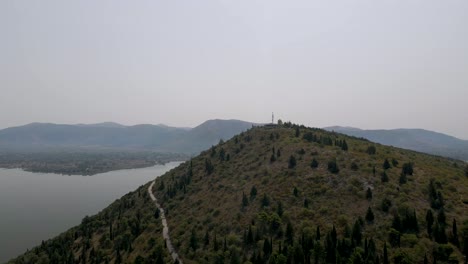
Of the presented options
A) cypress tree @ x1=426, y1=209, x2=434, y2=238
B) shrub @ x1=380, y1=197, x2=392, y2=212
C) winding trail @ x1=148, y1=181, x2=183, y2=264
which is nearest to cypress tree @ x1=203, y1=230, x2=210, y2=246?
winding trail @ x1=148, y1=181, x2=183, y2=264

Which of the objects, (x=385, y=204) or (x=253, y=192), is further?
(x=253, y=192)

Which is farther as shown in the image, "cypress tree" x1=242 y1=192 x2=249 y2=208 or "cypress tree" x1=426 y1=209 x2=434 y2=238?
"cypress tree" x1=242 y1=192 x2=249 y2=208

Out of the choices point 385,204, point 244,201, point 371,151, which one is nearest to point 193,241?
point 244,201

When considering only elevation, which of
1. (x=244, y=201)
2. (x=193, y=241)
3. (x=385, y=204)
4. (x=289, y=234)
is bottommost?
(x=193, y=241)

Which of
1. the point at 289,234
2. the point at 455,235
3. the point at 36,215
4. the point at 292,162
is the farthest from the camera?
the point at 36,215

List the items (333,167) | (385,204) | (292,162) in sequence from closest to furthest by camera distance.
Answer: (385,204), (333,167), (292,162)

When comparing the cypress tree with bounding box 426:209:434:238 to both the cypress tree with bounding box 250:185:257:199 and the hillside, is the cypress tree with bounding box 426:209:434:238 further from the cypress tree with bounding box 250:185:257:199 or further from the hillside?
the cypress tree with bounding box 250:185:257:199

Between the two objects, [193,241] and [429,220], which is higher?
[429,220]

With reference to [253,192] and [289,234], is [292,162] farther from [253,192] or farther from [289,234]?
[289,234]
